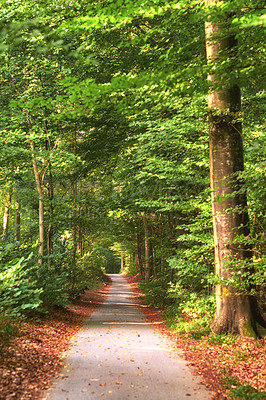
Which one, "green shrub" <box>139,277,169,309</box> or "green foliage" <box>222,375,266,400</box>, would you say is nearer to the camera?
"green foliage" <box>222,375,266,400</box>

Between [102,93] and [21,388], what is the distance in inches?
185

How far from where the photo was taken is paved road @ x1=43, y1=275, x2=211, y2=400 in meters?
5.39

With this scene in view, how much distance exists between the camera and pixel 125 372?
253 inches

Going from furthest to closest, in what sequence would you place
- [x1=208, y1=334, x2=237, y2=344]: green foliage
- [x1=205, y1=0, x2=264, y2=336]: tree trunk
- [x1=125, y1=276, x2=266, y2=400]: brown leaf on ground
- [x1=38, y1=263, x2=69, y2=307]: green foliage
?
[x1=38, y1=263, x2=69, y2=307]: green foliage → [x1=205, y1=0, x2=264, y2=336]: tree trunk → [x1=208, y1=334, x2=237, y2=344]: green foliage → [x1=125, y1=276, x2=266, y2=400]: brown leaf on ground

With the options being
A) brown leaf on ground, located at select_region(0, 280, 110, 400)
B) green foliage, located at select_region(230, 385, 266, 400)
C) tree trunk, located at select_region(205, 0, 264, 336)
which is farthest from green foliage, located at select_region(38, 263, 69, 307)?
green foliage, located at select_region(230, 385, 266, 400)

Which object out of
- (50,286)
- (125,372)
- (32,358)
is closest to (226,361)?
(125,372)

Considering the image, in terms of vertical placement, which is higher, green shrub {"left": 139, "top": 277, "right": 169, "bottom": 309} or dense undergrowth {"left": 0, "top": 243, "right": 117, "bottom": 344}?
dense undergrowth {"left": 0, "top": 243, "right": 117, "bottom": 344}

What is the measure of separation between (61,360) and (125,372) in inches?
61.6

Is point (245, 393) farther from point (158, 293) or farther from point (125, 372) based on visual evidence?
point (158, 293)

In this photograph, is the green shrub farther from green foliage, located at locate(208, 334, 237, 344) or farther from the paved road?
green foliage, located at locate(208, 334, 237, 344)

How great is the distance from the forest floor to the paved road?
246mm

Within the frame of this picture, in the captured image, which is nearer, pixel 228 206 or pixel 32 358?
pixel 32 358

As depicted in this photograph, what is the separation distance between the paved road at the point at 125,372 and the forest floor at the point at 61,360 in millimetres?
246

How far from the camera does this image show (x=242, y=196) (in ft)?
26.8
